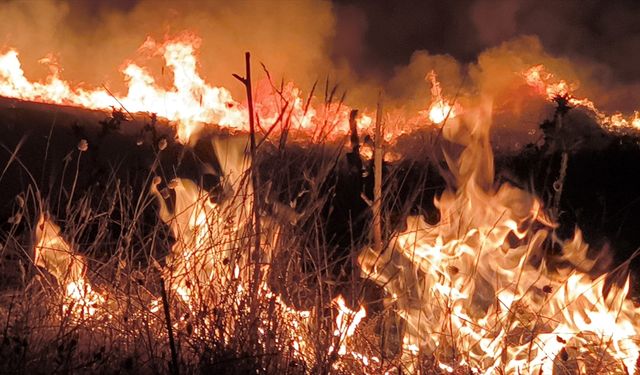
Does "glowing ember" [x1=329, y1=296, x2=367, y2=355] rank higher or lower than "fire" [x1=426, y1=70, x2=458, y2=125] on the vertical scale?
lower

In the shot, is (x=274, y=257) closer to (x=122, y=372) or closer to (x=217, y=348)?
(x=217, y=348)

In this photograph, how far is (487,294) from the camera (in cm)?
359

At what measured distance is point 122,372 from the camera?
2779mm

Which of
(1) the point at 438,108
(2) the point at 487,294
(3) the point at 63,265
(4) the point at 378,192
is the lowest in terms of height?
(3) the point at 63,265

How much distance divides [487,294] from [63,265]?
1.86 meters

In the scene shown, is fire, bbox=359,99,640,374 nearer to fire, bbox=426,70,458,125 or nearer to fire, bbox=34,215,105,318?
fire, bbox=426,70,458,125

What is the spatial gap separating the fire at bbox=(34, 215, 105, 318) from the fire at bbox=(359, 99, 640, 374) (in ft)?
3.84

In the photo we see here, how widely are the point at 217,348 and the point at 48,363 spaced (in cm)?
58

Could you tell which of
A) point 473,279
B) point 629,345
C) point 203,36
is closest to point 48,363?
point 473,279

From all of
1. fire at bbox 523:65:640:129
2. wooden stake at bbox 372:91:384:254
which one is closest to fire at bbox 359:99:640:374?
wooden stake at bbox 372:91:384:254

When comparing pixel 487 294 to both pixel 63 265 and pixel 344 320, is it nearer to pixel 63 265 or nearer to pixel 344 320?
pixel 344 320

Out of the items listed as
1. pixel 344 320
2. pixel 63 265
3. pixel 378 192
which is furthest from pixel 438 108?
pixel 63 265

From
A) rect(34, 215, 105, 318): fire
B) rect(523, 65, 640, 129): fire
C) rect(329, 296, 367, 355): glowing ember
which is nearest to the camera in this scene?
rect(329, 296, 367, 355): glowing ember

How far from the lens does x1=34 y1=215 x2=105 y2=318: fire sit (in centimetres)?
337
